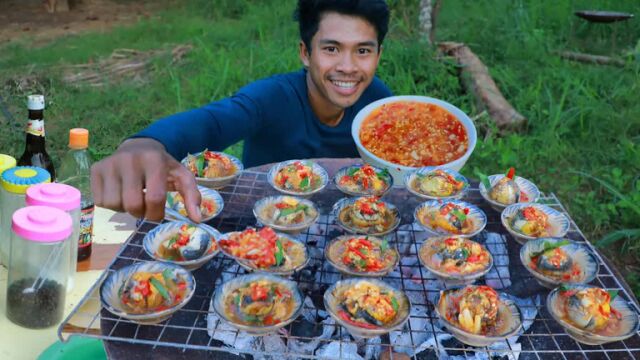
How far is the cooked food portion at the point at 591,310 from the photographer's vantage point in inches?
117

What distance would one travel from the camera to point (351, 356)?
3.11 meters

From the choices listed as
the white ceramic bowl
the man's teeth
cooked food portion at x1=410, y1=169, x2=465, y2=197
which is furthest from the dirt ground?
cooked food portion at x1=410, y1=169, x2=465, y2=197

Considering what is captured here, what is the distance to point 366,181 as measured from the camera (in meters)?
4.23

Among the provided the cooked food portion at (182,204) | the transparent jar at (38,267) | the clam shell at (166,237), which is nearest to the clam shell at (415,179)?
the cooked food portion at (182,204)

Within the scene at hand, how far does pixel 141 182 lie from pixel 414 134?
2410 mm

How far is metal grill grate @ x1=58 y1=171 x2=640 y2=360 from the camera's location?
2896mm

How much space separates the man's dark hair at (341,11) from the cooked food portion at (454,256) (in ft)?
5.75

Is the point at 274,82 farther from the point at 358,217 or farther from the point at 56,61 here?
the point at 56,61

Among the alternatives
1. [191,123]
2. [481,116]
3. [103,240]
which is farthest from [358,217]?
[481,116]

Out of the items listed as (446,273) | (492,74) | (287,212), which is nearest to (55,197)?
(287,212)

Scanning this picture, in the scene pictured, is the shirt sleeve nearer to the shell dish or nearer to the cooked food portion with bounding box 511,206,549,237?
the shell dish

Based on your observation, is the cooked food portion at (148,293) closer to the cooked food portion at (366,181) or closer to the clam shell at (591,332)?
the cooked food portion at (366,181)

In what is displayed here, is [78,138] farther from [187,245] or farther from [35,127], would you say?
[187,245]

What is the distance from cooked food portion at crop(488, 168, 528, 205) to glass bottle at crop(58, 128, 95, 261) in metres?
2.65
